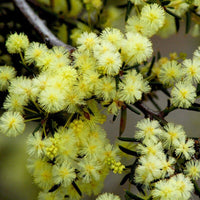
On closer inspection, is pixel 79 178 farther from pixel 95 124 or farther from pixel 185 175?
pixel 185 175

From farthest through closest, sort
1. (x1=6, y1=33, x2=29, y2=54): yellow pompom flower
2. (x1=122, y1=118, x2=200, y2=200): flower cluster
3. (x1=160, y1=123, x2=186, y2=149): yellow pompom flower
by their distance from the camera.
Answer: (x1=6, y1=33, x2=29, y2=54): yellow pompom flower
(x1=160, y1=123, x2=186, y2=149): yellow pompom flower
(x1=122, y1=118, x2=200, y2=200): flower cluster

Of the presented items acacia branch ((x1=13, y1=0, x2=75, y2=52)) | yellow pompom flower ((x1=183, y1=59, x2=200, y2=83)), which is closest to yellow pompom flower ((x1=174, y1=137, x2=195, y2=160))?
yellow pompom flower ((x1=183, y1=59, x2=200, y2=83))

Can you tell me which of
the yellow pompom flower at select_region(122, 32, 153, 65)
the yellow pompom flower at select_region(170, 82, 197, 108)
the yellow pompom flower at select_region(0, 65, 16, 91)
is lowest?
the yellow pompom flower at select_region(170, 82, 197, 108)

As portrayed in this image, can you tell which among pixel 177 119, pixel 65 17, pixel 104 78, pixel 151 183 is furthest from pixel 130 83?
pixel 177 119

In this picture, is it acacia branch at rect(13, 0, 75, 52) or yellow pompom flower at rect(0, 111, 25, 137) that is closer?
yellow pompom flower at rect(0, 111, 25, 137)

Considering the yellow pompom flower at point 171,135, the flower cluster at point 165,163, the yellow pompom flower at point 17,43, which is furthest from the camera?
the yellow pompom flower at point 17,43

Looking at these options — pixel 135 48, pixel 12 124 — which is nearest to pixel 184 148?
pixel 135 48

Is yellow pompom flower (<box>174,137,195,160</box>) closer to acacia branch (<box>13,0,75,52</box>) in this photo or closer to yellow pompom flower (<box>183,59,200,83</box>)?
yellow pompom flower (<box>183,59,200,83</box>)

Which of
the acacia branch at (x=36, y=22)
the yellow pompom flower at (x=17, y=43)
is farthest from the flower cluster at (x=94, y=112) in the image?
the acacia branch at (x=36, y=22)

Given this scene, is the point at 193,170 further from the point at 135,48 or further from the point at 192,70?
the point at 135,48

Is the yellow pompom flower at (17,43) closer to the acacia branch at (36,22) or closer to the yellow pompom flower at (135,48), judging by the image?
the acacia branch at (36,22)

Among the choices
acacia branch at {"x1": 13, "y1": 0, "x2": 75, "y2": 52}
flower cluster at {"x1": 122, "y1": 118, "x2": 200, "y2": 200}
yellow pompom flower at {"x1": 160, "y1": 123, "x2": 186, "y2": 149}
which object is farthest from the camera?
acacia branch at {"x1": 13, "y1": 0, "x2": 75, "y2": 52}

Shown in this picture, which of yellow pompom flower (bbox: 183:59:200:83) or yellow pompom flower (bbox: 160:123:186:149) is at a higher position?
yellow pompom flower (bbox: 183:59:200:83)
